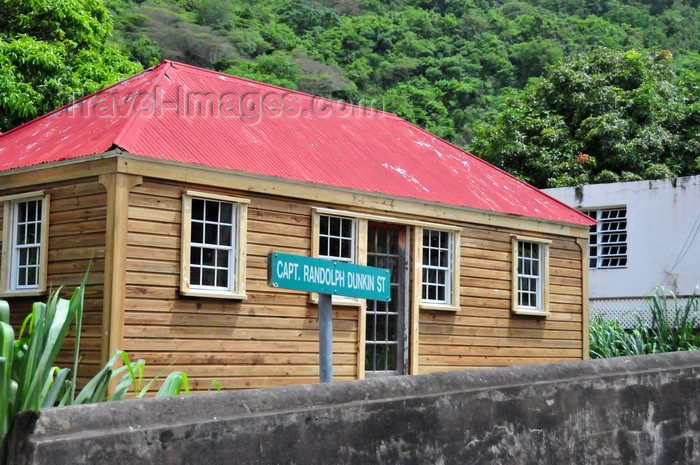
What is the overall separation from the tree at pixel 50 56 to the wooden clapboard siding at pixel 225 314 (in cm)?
1198

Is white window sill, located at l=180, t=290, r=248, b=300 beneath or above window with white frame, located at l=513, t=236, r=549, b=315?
beneath

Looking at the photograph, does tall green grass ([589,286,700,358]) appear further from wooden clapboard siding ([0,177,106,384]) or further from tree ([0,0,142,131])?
tree ([0,0,142,131])

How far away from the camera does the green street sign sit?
18.9ft

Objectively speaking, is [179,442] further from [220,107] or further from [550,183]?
[550,183]

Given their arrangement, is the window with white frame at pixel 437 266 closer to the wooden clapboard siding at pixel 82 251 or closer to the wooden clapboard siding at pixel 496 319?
the wooden clapboard siding at pixel 496 319

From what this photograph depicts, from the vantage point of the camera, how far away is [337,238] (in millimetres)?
12641

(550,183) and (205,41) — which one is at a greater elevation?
(205,41)

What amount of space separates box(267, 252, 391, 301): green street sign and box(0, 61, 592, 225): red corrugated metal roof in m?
4.85

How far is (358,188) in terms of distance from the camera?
12.6 meters

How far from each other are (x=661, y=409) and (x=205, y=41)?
5817 centimetres

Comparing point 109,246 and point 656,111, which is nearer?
point 109,246

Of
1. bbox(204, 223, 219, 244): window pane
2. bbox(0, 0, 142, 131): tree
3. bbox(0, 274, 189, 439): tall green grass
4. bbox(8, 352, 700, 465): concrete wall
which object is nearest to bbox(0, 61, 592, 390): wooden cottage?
bbox(204, 223, 219, 244): window pane

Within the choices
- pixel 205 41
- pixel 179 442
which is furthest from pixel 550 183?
pixel 205 41

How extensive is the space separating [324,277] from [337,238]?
667 centimetres
